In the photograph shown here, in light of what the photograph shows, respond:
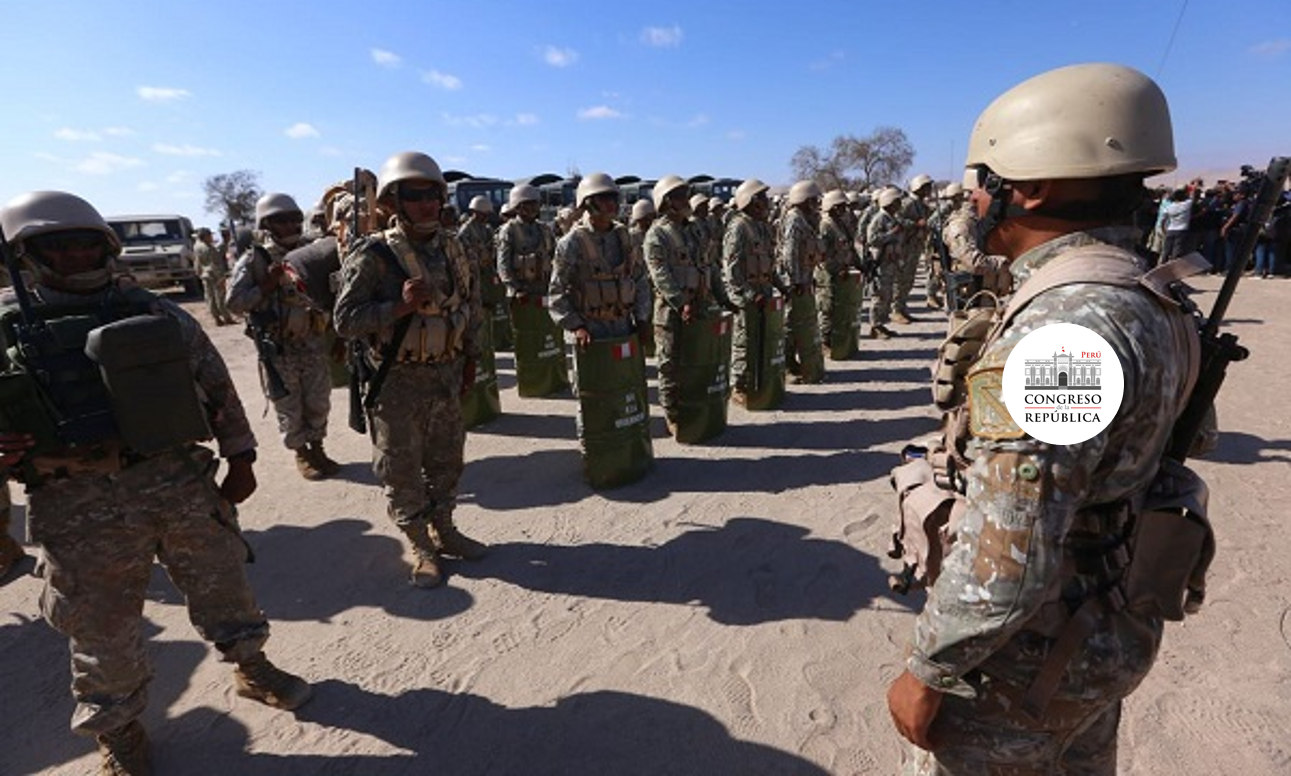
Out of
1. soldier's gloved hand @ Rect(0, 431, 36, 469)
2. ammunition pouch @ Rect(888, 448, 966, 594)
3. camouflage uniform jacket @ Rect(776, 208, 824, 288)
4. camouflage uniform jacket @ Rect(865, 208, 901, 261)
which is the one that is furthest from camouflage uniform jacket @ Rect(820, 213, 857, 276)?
soldier's gloved hand @ Rect(0, 431, 36, 469)

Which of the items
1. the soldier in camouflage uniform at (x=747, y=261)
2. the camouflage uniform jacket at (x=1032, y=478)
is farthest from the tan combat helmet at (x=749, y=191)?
the camouflage uniform jacket at (x=1032, y=478)

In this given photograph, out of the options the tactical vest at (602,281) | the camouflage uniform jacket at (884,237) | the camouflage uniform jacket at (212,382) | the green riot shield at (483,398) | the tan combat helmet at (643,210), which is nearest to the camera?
the camouflage uniform jacket at (212,382)

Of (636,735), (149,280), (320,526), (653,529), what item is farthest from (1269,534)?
(149,280)

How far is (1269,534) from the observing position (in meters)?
4.00

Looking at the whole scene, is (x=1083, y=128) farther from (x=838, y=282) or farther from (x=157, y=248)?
(x=157, y=248)

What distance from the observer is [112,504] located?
8.07 ft

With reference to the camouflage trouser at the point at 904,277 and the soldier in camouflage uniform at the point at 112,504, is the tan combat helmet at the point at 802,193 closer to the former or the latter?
the camouflage trouser at the point at 904,277

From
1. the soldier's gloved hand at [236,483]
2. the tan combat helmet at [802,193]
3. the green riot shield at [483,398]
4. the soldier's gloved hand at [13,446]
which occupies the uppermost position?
the tan combat helmet at [802,193]

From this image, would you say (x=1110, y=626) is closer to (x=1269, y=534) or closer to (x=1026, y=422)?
(x=1026, y=422)

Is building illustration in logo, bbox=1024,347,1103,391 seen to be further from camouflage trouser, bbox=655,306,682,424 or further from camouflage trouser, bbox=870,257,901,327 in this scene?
camouflage trouser, bbox=870,257,901,327

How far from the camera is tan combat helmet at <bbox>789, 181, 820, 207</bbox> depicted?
759 cm

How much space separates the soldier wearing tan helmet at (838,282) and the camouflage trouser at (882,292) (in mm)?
1391

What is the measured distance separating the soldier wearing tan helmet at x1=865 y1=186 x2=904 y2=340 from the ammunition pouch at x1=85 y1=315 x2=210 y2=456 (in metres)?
9.59

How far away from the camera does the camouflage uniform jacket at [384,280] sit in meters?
3.53
